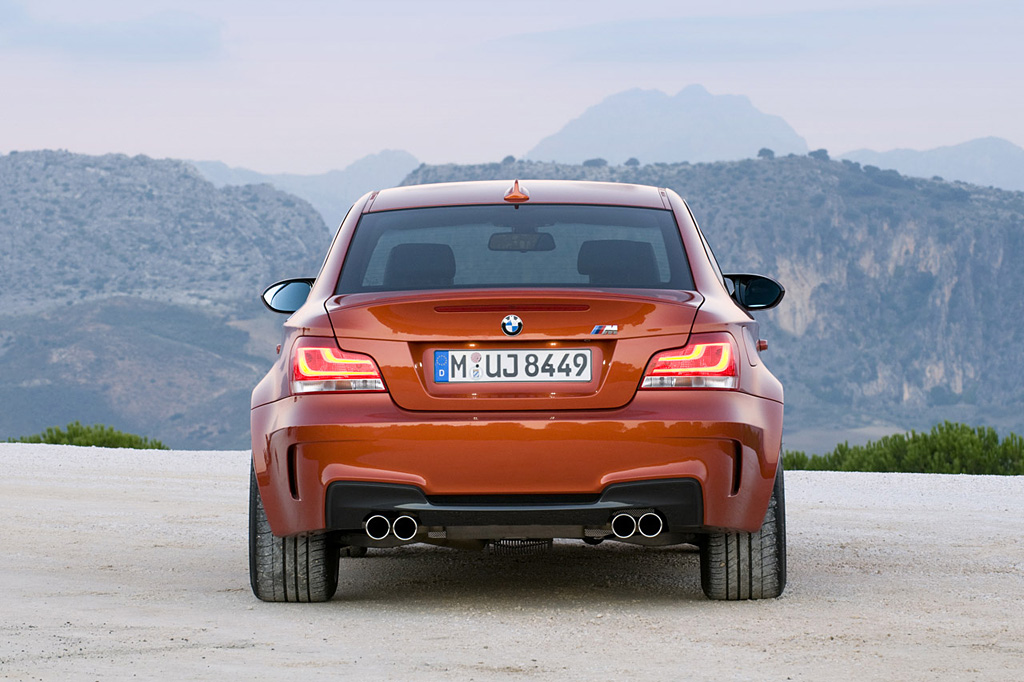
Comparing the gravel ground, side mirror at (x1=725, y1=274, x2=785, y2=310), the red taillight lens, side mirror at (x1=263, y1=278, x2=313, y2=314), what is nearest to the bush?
the gravel ground

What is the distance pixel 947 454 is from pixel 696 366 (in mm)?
12962

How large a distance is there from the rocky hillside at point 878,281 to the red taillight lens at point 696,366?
561ft

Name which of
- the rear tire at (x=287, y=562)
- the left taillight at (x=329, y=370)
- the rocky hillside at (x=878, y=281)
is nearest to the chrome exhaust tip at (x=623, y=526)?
the left taillight at (x=329, y=370)

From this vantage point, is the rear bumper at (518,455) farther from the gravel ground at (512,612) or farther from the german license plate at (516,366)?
the gravel ground at (512,612)

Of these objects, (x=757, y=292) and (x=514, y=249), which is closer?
(x=514, y=249)

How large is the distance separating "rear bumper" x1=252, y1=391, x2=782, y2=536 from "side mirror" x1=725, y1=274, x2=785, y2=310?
101cm

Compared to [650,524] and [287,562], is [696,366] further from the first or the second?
[287,562]

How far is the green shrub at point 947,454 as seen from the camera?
1664cm

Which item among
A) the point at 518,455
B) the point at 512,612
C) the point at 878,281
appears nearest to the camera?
the point at 518,455

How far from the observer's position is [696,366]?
511 cm

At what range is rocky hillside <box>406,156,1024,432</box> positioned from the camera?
583 feet

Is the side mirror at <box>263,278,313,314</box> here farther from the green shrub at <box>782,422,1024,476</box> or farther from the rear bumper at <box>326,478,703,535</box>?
the green shrub at <box>782,422,1024,476</box>

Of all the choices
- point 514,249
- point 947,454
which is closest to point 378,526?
point 514,249

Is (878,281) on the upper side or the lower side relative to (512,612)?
lower
